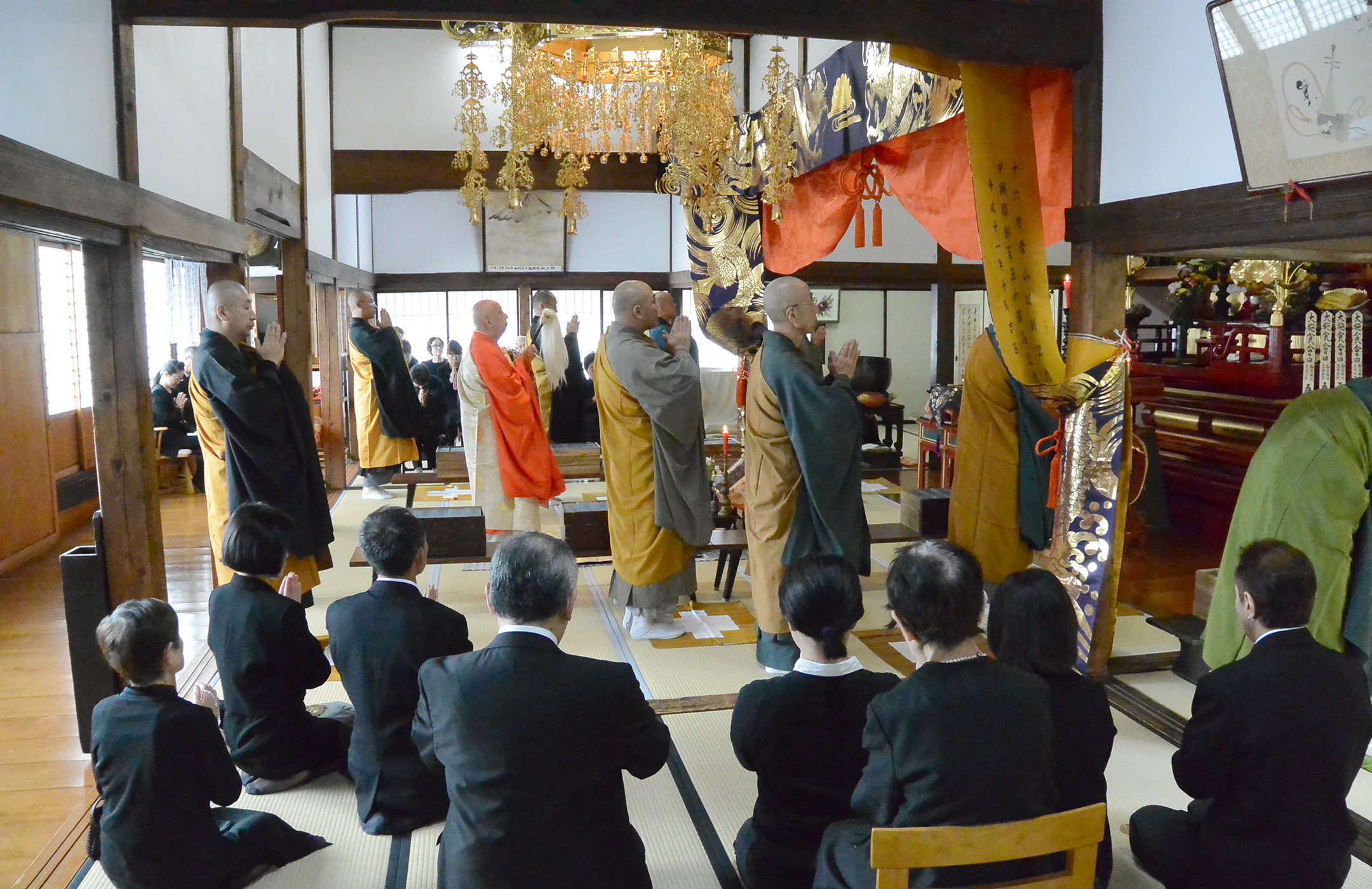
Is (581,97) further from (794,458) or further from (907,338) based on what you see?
(907,338)

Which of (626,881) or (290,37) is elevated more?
(290,37)

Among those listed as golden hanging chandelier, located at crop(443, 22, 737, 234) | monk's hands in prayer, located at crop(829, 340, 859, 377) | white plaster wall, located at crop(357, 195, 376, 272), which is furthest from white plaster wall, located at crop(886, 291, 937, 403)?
monk's hands in prayer, located at crop(829, 340, 859, 377)

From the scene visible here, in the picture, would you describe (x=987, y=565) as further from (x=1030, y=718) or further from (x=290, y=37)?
(x=290, y=37)

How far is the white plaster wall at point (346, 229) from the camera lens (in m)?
10.3

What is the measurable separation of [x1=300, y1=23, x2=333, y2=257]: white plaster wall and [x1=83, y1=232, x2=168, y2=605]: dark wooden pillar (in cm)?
424

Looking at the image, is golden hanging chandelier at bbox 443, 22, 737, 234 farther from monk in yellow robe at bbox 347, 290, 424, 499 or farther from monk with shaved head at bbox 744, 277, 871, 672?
monk with shaved head at bbox 744, 277, 871, 672

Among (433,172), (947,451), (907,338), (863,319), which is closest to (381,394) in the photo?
(433,172)

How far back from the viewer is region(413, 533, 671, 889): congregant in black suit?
1888 millimetres

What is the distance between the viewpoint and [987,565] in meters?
4.30

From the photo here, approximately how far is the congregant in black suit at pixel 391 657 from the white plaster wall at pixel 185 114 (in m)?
2.30

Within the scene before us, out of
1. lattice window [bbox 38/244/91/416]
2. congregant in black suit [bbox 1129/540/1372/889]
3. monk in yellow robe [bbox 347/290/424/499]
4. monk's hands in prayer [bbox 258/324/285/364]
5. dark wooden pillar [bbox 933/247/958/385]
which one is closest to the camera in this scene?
congregant in black suit [bbox 1129/540/1372/889]

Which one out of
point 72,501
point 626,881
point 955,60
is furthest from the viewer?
point 72,501

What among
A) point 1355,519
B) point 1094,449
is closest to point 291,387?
point 1094,449

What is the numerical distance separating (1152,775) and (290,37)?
741 cm
